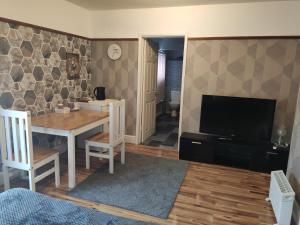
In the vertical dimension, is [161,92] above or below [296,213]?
above

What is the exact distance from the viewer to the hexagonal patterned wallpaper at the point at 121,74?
4.20 metres

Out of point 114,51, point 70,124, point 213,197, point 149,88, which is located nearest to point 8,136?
point 70,124

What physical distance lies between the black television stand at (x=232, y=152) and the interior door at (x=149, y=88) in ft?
3.50

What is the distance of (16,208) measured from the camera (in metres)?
1.27

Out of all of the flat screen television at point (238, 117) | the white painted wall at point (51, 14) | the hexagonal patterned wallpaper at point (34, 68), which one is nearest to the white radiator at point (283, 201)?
the flat screen television at point (238, 117)

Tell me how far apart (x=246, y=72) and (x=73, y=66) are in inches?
114

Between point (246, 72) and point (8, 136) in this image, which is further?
point (246, 72)

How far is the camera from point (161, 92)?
7191mm

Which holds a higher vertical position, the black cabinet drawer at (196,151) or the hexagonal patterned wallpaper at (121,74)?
the hexagonal patterned wallpaper at (121,74)

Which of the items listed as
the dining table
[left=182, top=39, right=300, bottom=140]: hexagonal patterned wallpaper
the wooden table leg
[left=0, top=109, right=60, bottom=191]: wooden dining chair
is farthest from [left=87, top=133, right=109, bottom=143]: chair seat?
[left=182, top=39, right=300, bottom=140]: hexagonal patterned wallpaper

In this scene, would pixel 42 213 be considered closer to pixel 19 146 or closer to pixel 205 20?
pixel 19 146

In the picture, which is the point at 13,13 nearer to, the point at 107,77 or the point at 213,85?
the point at 107,77

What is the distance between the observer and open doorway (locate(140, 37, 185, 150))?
14.5ft

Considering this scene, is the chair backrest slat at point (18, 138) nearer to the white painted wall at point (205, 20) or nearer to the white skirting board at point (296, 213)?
the white painted wall at point (205, 20)
